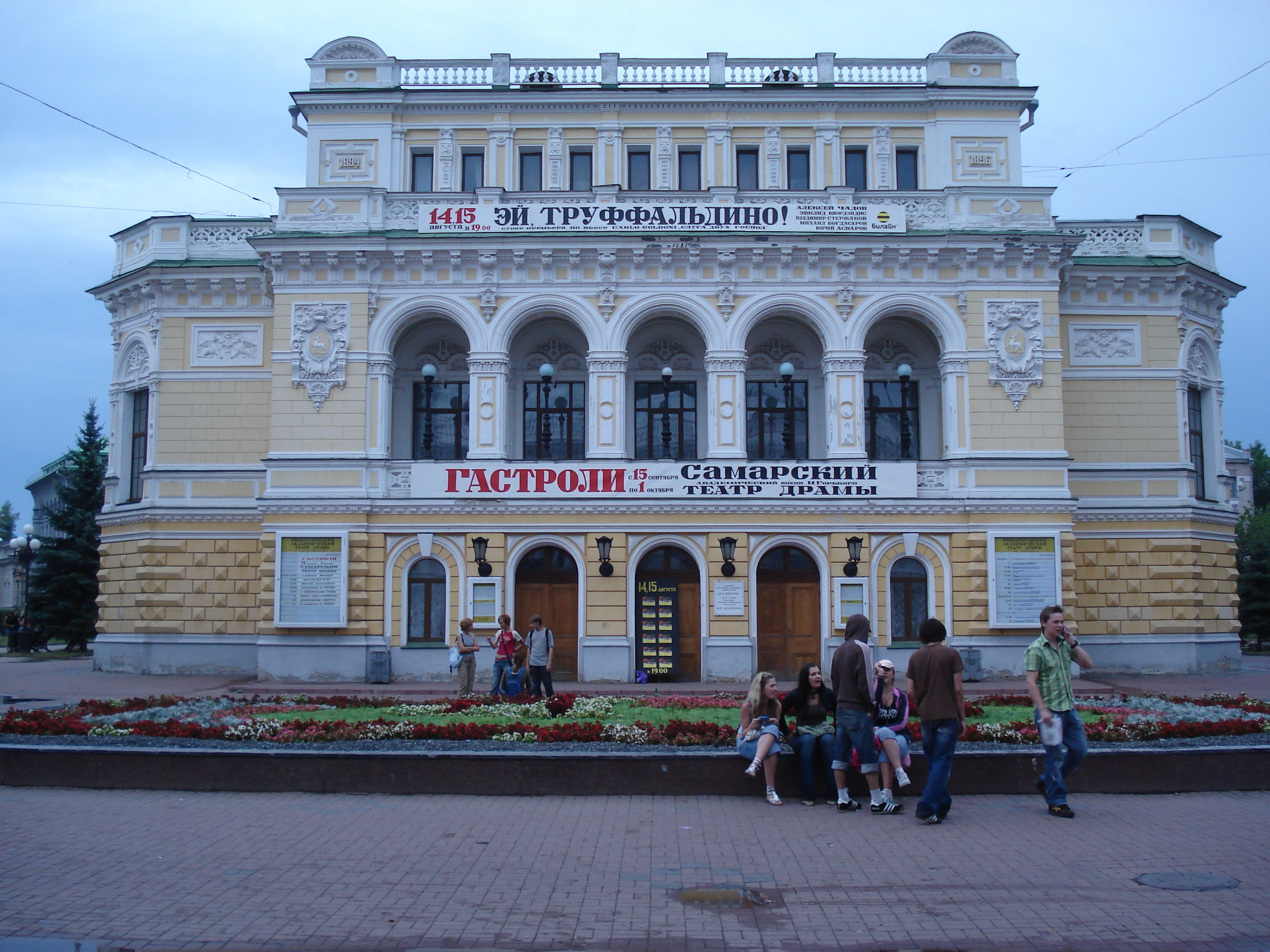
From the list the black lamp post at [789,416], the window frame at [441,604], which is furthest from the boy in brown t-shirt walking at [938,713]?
the black lamp post at [789,416]

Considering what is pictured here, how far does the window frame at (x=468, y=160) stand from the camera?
101 feet

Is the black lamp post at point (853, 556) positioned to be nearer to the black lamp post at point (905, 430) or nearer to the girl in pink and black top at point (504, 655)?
the black lamp post at point (905, 430)

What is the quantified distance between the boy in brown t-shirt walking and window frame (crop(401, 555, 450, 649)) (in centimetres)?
1745

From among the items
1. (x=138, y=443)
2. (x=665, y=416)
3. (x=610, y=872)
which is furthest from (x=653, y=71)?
(x=610, y=872)

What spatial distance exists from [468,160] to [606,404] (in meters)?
9.85

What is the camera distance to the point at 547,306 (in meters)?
27.2

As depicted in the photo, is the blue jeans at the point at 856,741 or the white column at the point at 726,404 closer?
the blue jeans at the point at 856,741

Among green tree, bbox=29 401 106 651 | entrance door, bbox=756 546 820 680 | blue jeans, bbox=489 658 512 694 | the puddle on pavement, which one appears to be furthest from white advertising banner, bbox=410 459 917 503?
green tree, bbox=29 401 106 651

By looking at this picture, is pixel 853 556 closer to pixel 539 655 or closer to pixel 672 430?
pixel 672 430

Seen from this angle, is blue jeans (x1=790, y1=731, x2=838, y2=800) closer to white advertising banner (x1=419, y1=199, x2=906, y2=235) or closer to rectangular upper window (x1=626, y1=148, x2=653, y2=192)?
white advertising banner (x1=419, y1=199, x2=906, y2=235)

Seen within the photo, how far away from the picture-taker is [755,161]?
3105cm

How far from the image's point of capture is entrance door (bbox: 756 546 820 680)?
26766 millimetres

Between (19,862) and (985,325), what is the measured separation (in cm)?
2418

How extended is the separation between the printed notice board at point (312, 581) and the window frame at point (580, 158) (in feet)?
42.6
